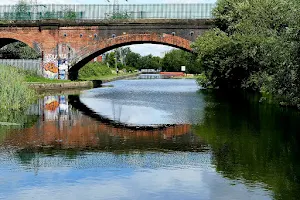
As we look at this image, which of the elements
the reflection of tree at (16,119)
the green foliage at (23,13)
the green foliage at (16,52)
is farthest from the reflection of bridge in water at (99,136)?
the green foliage at (16,52)

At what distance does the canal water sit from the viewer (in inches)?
425

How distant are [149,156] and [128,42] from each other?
3200 cm

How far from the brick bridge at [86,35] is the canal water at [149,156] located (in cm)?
2045

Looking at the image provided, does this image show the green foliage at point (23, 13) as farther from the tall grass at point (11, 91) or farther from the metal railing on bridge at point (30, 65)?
the tall grass at point (11, 91)

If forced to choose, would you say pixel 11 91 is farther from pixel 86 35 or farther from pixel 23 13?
pixel 23 13

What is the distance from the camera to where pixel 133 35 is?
44.8m

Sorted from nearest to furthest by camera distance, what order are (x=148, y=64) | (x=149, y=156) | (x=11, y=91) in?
(x=149, y=156) < (x=11, y=91) < (x=148, y=64)

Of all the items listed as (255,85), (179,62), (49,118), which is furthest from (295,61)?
(179,62)

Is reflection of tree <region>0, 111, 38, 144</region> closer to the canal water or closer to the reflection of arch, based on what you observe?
the canal water

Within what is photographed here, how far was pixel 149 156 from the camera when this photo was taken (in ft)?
46.3

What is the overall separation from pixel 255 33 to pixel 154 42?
10771 mm

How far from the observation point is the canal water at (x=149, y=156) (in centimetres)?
1080

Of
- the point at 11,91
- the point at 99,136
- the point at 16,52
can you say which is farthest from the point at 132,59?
the point at 99,136

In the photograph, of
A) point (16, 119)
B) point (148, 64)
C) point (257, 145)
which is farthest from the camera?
point (148, 64)
